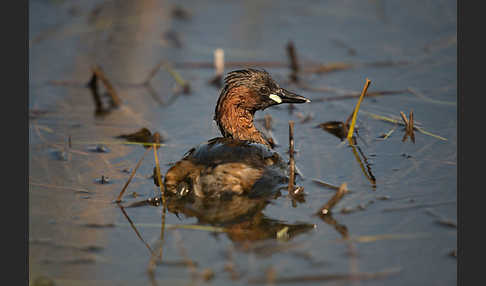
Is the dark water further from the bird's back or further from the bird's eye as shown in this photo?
the bird's eye

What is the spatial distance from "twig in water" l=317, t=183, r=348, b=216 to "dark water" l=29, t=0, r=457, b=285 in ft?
0.25

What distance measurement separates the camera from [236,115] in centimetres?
607

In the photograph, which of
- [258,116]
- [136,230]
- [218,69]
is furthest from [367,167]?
[218,69]

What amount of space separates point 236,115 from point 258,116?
4.08 feet

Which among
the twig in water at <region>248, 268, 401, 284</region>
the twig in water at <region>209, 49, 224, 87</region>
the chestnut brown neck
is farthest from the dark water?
the chestnut brown neck

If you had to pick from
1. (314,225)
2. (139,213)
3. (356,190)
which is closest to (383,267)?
(314,225)

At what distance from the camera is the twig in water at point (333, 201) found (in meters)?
4.51

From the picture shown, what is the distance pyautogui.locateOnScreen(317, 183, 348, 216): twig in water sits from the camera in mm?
4508

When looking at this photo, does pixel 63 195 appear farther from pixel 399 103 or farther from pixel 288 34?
pixel 288 34

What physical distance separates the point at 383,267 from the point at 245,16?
283 inches

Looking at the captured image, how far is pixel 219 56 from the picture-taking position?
8.33m

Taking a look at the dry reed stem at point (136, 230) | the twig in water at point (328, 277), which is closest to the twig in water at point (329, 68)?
the dry reed stem at point (136, 230)

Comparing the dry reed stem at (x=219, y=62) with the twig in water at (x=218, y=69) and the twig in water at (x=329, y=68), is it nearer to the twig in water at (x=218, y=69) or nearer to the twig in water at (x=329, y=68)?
the twig in water at (x=218, y=69)

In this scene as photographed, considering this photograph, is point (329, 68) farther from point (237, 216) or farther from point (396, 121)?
point (237, 216)
